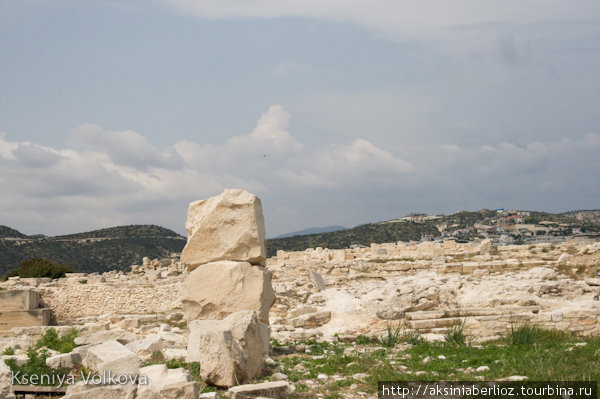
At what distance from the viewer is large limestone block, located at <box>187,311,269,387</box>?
639 centimetres

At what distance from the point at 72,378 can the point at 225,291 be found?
2.37 m

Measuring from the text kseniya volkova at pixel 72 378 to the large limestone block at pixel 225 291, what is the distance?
6.41 feet

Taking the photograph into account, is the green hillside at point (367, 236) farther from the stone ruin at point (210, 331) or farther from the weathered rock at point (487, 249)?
the stone ruin at point (210, 331)

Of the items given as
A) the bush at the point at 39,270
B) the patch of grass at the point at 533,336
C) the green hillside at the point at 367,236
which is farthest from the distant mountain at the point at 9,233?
the patch of grass at the point at 533,336

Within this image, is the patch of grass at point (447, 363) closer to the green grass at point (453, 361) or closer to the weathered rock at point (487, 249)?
the green grass at point (453, 361)

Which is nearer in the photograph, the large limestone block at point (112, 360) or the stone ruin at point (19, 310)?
the large limestone block at point (112, 360)

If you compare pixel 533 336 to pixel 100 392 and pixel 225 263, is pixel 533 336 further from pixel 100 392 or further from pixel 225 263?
pixel 100 392

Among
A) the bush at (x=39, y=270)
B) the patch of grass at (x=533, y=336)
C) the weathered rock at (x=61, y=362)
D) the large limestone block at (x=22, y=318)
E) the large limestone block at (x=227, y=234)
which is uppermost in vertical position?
the large limestone block at (x=227, y=234)

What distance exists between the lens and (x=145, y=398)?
5133mm

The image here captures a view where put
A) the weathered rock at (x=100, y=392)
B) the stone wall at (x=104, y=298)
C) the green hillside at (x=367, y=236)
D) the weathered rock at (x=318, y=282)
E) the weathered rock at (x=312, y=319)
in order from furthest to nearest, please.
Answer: the green hillside at (x=367, y=236) → the stone wall at (x=104, y=298) → the weathered rock at (x=318, y=282) → the weathered rock at (x=312, y=319) → the weathered rock at (x=100, y=392)

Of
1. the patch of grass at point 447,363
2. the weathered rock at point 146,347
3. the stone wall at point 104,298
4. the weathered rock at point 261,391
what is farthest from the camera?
the stone wall at point 104,298

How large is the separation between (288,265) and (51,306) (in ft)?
32.5

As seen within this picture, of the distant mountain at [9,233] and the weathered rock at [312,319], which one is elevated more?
the distant mountain at [9,233]

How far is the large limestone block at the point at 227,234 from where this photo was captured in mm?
8586
